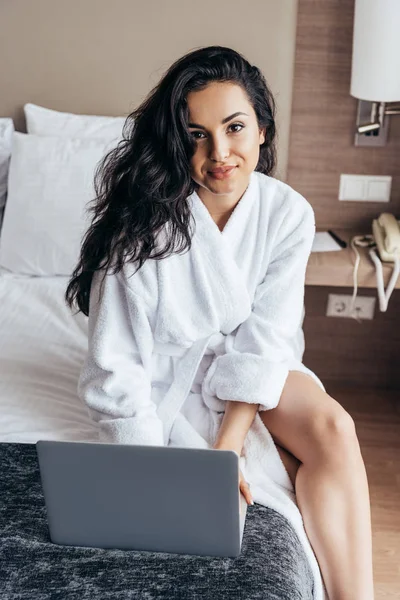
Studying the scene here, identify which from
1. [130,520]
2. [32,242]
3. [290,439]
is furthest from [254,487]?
[32,242]

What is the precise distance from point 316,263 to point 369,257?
0.18 m

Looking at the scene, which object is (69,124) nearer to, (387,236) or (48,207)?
(48,207)

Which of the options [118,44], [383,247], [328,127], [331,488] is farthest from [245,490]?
[118,44]

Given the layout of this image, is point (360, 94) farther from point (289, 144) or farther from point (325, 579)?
point (325, 579)

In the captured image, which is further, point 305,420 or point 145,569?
point 305,420

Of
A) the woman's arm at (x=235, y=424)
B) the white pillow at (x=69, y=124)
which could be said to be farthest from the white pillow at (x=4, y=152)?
the woman's arm at (x=235, y=424)

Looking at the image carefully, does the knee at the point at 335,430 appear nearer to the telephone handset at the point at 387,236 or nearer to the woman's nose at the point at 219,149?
the woman's nose at the point at 219,149

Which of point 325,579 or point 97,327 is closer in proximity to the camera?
point 325,579

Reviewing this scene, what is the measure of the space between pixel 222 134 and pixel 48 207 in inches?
37.7

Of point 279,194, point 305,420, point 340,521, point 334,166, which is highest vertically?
point 279,194

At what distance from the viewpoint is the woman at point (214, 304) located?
4.92 ft

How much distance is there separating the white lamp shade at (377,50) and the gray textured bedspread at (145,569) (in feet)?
4.46

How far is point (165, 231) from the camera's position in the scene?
5.32ft

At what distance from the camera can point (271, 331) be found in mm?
1681
